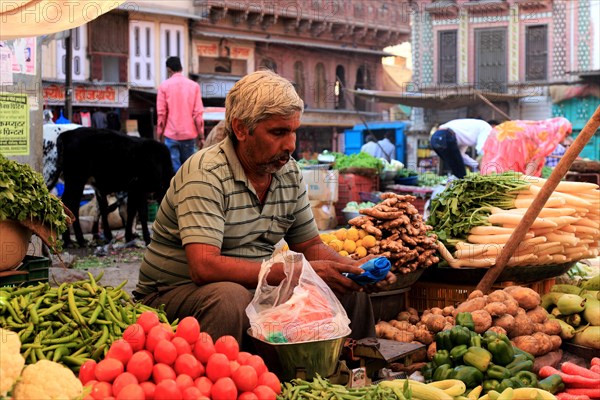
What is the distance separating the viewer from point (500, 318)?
4.76m

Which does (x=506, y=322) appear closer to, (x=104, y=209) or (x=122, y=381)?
(x=122, y=381)

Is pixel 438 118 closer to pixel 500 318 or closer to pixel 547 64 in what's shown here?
pixel 547 64

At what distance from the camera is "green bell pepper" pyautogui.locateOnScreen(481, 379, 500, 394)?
399 cm

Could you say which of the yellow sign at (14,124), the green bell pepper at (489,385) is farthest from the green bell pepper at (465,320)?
the yellow sign at (14,124)

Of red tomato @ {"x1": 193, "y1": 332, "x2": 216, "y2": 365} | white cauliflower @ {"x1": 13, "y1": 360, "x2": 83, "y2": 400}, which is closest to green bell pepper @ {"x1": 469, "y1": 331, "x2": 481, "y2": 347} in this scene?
red tomato @ {"x1": 193, "y1": 332, "x2": 216, "y2": 365}

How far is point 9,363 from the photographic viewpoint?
2.45 metres

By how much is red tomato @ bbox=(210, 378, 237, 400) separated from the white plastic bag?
2.07 ft

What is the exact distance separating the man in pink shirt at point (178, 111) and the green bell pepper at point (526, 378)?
23.9 feet

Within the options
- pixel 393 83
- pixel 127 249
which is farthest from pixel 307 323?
pixel 393 83

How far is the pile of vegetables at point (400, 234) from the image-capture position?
5113mm

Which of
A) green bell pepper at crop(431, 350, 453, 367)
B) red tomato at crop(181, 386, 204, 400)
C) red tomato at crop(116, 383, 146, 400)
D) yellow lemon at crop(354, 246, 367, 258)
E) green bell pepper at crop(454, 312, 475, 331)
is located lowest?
green bell pepper at crop(431, 350, 453, 367)

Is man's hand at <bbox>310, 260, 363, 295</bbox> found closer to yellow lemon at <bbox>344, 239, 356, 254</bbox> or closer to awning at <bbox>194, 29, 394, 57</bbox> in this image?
yellow lemon at <bbox>344, 239, 356, 254</bbox>

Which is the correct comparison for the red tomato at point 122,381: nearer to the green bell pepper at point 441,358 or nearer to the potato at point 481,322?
the green bell pepper at point 441,358

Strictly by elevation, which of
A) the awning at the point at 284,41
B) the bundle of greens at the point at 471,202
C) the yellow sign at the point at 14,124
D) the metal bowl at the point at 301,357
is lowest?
the metal bowl at the point at 301,357
